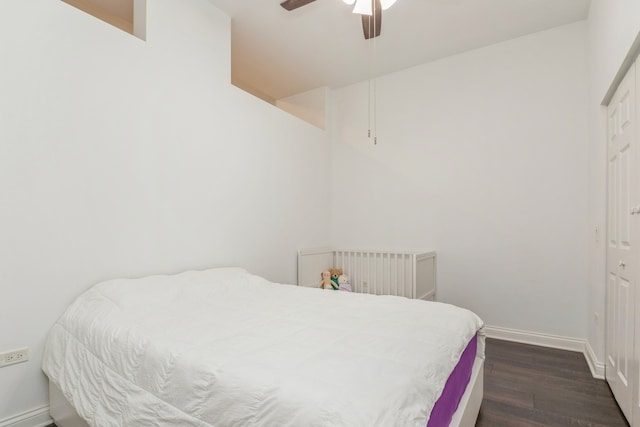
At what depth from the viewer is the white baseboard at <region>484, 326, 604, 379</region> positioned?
9.11ft

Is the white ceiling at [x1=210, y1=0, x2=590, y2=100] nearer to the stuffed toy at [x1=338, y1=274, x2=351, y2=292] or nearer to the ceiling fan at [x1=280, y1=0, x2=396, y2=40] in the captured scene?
the ceiling fan at [x1=280, y1=0, x2=396, y2=40]

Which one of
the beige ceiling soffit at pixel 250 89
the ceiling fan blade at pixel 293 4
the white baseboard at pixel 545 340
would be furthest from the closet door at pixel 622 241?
the beige ceiling soffit at pixel 250 89

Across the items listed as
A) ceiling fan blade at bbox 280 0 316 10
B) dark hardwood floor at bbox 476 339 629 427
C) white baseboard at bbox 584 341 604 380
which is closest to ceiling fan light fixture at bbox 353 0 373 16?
ceiling fan blade at bbox 280 0 316 10

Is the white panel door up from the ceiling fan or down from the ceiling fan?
down

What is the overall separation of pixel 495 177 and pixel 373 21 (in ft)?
6.22

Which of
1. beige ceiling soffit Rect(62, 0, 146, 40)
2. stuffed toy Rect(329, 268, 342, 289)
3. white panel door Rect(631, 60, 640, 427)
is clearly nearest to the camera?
white panel door Rect(631, 60, 640, 427)

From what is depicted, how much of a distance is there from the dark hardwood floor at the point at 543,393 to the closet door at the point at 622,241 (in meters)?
0.12

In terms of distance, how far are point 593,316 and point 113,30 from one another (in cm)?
404

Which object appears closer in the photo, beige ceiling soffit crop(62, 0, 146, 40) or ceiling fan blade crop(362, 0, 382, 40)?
ceiling fan blade crop(362, 0, 382, 40)

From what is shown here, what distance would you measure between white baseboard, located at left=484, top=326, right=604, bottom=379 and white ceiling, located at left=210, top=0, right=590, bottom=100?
2.83m

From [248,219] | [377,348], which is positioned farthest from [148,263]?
[377,348]

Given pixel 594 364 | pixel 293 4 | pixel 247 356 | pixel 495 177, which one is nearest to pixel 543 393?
pixel 594 364

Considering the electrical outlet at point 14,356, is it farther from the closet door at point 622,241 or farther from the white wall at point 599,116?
the white wall at point 599,116

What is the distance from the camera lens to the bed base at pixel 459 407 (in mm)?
1504
